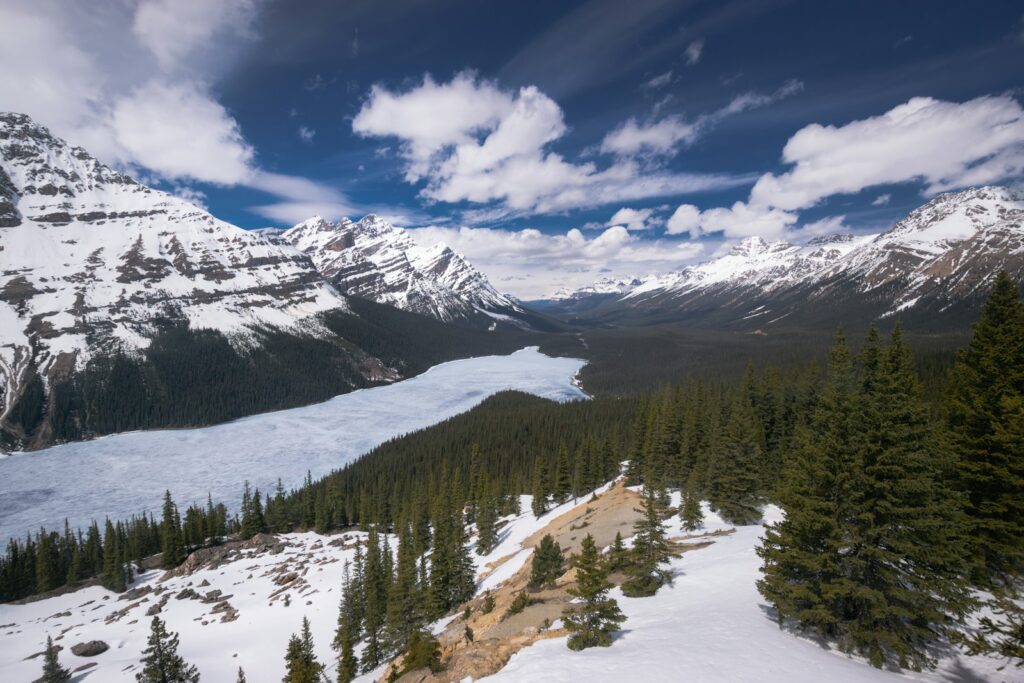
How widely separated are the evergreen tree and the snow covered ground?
8830cm

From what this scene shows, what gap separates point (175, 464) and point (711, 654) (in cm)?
16522

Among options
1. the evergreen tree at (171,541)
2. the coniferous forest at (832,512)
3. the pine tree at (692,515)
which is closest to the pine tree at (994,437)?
the coniferous forest at (832,512)

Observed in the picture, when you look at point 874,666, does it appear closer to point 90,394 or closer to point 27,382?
point 90,394

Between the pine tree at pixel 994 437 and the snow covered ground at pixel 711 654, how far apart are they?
6.60 m

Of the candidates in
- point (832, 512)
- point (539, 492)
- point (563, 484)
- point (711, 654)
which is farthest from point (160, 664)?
point (563, 484)

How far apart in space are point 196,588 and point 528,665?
73.8m

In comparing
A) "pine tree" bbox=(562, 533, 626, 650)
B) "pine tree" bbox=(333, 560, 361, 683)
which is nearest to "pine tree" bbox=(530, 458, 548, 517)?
"pine tree" bbox=(333, 560, 361, 683)

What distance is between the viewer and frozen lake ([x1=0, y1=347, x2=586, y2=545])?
108 metres

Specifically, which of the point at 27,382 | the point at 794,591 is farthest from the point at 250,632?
the point at 27,382

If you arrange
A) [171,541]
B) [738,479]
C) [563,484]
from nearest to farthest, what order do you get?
[738,479]
[563,484]
[171,541]

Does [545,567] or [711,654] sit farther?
[545,567]

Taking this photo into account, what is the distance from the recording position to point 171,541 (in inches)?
3187

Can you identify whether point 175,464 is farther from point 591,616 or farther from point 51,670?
point 591,616

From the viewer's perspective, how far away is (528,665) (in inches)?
782
